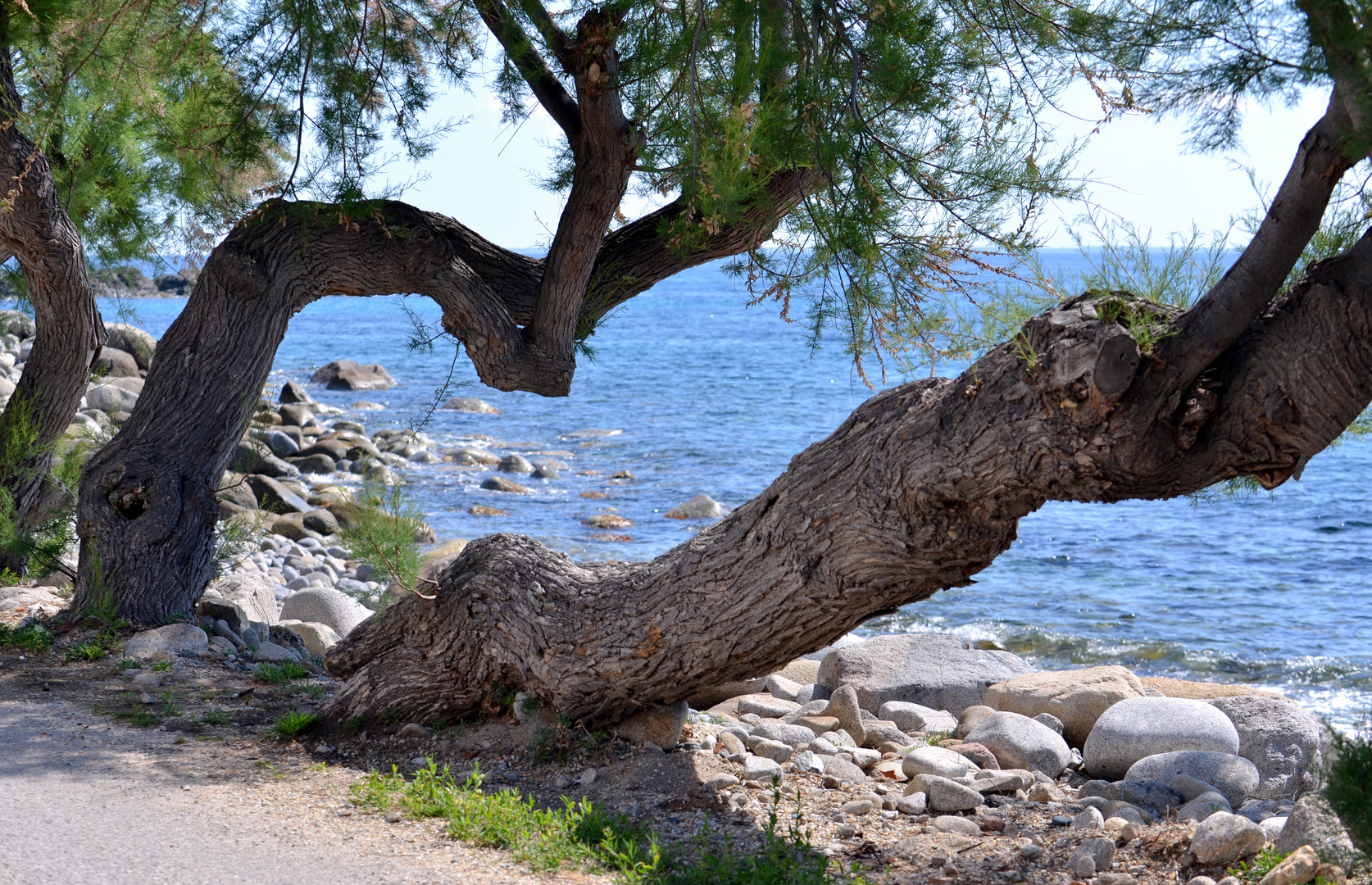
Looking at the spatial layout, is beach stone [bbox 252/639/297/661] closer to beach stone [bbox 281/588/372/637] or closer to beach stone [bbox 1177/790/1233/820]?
beach stone [bbox 281/588/372/637]

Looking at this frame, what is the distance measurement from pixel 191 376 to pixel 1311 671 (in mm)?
8702

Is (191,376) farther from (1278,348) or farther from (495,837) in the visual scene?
(1278,348)

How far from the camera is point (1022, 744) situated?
572 centimetres

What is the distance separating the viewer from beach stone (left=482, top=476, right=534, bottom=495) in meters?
16.5

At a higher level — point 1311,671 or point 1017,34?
point 1017,34

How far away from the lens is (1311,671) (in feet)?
28.6

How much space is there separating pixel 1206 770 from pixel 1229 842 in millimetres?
1864

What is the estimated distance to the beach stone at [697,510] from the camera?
14.7m

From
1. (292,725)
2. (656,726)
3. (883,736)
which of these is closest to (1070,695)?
(883,736)

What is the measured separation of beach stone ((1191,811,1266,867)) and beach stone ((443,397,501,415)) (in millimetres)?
22688

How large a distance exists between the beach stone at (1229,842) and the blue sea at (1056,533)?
6.71ft

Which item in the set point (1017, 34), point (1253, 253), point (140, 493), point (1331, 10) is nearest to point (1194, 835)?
point (1253, 253)

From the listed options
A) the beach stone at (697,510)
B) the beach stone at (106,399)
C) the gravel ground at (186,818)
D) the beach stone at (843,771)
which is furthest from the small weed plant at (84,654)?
the beach stone at (106,399)

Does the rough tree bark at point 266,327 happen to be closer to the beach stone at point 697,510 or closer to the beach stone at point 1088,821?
the beach stone at point 1088,821
